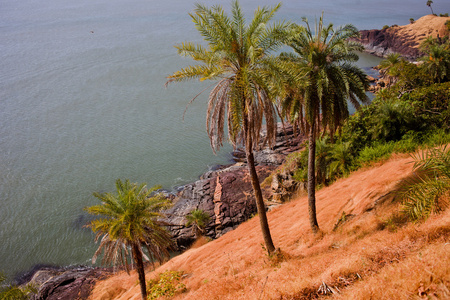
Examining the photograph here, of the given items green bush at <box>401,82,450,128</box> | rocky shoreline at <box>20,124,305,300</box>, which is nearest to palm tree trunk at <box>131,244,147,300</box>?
rocky shoreline at <box>20,124,305,300</box>

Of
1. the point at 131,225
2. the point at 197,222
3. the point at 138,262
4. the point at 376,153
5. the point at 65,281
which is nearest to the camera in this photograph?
the point at 131,225

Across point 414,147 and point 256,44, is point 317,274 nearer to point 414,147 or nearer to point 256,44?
point 256,44

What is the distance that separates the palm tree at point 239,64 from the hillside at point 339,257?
5140mm

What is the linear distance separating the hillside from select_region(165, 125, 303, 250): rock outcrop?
5.78 meters

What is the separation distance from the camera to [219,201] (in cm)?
3000

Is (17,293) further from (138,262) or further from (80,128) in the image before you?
(80,128)

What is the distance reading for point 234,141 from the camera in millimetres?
11703

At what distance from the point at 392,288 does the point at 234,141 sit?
6.80 metres

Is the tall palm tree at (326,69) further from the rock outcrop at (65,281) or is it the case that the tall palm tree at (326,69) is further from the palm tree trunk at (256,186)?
the rock outcrop at (65,281)

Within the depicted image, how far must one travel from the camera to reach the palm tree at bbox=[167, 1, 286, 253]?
10.8m

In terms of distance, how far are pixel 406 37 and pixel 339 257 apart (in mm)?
90781

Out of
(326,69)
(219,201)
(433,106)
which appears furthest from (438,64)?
(326,69)

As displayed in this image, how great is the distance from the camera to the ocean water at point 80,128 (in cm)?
3169

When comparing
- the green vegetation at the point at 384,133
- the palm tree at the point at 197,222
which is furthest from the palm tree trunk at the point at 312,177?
the palm tree at the point at 197,222
